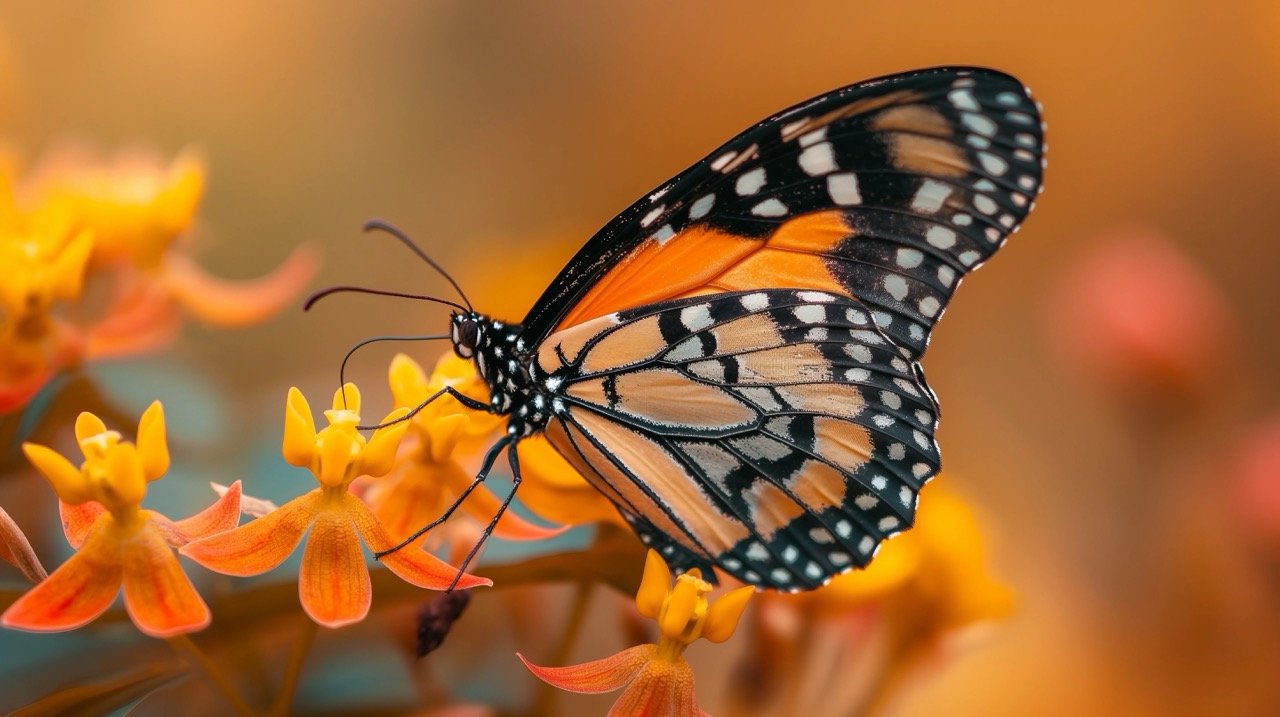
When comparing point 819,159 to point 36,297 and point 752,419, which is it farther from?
point 36,297

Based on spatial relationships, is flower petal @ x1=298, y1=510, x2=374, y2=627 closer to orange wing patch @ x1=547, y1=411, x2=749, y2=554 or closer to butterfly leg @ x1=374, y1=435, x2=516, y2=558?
butterfly leg @ x1=374, y1=435, x2=516, y2=558

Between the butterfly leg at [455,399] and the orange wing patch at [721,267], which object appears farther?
the orange wing patch at [721,267]

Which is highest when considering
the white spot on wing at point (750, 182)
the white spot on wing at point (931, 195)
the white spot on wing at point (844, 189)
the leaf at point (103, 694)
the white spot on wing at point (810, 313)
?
the white spot on wing at point (750, 182)

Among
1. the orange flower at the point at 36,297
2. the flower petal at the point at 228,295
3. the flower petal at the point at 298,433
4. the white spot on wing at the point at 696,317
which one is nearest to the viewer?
the flower petal at the point at 298,433

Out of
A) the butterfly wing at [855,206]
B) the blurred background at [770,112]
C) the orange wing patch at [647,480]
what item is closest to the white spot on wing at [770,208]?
the butterfly wing at [855,206]

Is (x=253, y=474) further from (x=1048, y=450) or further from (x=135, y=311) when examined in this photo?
(x=1048, y=450)

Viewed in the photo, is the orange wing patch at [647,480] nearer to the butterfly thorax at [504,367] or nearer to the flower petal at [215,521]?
the butterfly thorax at [504,367]
